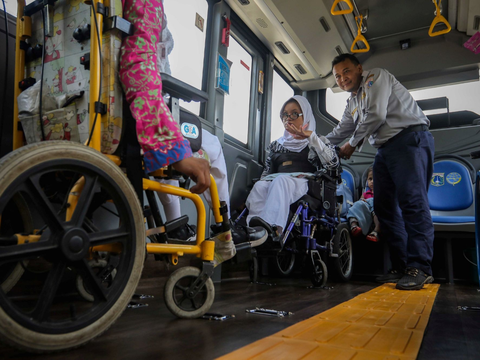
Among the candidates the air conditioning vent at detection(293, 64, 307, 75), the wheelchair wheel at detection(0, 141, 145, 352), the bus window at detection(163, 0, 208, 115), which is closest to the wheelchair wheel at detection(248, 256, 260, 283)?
the bus window at detection(163, 0, 208, 115)

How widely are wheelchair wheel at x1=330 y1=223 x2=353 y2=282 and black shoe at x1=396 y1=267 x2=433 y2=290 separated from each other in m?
0.62

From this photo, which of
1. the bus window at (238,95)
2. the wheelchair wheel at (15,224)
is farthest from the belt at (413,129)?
the wheelchair wheel at (15,224)

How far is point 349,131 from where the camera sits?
10.3 ft

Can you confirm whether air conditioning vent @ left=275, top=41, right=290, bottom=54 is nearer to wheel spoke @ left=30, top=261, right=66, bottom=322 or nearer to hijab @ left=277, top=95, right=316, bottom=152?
hijab @ left=277, top=95, right=316, bottom=152

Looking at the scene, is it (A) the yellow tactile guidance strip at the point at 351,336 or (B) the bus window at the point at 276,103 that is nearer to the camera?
(A) the yellow tactile guidance strip at the point at 351,336

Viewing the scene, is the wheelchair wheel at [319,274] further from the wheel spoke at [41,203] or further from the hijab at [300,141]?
the wheel spoke at [41,203]

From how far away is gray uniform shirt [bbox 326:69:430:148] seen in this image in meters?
2.54

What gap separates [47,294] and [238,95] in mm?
3182

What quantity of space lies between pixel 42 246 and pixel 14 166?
180 millimetres

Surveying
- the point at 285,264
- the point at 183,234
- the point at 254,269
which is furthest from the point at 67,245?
the point at 285,264

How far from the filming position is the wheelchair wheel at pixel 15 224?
3.87 ft

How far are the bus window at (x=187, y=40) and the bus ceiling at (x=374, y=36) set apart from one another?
460mm

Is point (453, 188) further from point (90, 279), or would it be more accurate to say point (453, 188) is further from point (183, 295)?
point (90, 279)

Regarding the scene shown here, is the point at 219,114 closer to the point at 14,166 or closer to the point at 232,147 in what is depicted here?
the point at 232,147
